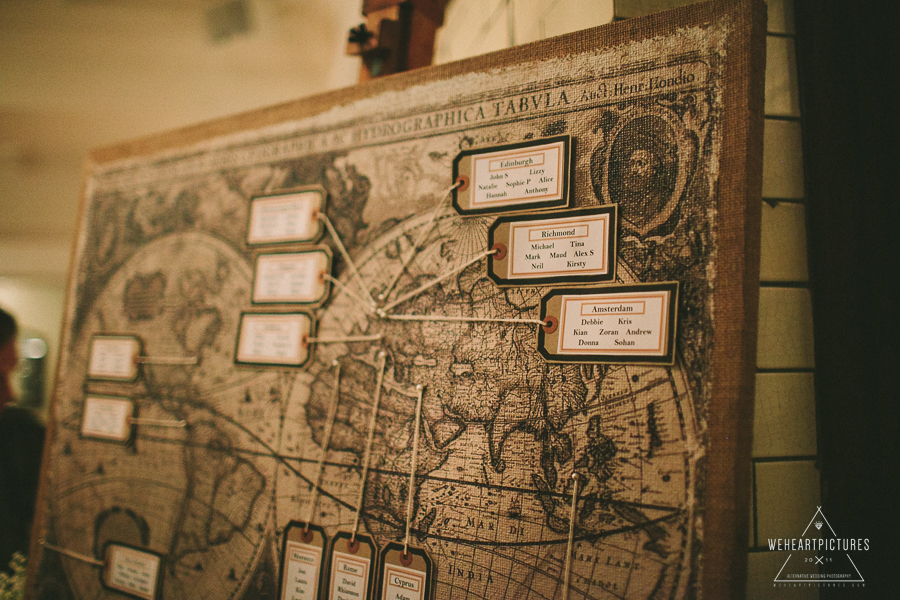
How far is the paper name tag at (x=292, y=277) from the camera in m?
0.82

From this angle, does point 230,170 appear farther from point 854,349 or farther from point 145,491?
point 854,349

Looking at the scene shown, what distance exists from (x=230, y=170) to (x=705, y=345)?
94 centimetres

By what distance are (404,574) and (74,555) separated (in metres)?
0.79

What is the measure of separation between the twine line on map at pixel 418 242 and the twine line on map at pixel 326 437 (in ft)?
0.50

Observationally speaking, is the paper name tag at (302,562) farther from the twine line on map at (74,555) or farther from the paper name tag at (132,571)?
the twine line on map at (74,555)

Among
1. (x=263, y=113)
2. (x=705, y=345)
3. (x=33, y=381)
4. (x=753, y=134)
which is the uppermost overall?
(x=263, y=113)

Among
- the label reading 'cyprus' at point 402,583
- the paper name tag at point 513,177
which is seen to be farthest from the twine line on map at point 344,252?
the label reading 'cyprus' at point 402,583

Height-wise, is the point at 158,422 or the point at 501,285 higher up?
the point at 501,285

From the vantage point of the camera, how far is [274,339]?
841 millimetres

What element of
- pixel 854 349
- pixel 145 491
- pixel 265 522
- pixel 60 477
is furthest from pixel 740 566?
pixel 60 477

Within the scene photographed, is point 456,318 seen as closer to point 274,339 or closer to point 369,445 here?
point 369,445

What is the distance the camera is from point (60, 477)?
3.30ft

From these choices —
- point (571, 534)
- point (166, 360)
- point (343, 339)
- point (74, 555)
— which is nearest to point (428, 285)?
point (343, 339)

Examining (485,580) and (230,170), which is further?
(230,170)
